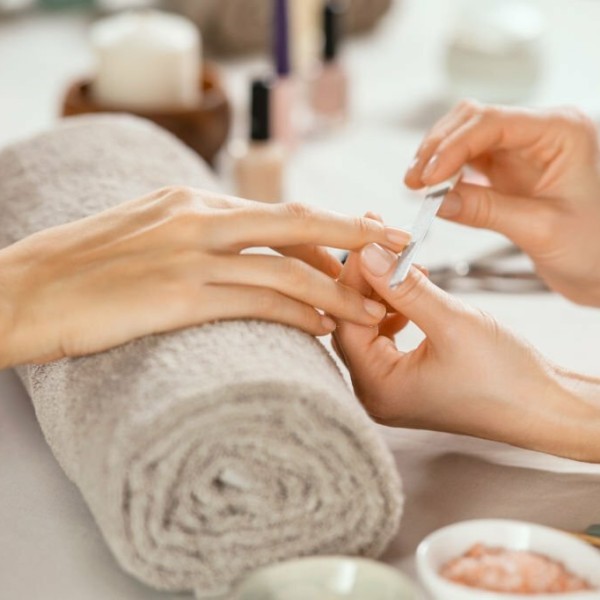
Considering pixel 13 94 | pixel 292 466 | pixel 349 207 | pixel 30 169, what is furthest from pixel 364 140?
pixel 292 466

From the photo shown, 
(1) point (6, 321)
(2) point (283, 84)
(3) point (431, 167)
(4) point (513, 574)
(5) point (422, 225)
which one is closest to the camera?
(4) point (513, 574)

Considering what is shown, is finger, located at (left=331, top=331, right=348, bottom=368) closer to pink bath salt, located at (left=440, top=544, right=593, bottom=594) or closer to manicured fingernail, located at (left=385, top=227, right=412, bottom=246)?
manicured fingernail, located at (left=385, top=227, right=412, bottom=246)

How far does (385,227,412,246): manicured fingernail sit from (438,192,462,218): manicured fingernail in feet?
0.72

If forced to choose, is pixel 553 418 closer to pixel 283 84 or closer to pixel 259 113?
pixel 259 113

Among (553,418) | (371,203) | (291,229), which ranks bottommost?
(371,203)

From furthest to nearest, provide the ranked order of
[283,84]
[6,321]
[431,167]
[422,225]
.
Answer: [283,84]
[431,167]
[422,225]
[6,321]

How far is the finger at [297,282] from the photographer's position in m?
0.65

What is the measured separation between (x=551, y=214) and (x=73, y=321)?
425 millimetres

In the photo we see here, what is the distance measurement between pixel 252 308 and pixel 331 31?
84 centimetres

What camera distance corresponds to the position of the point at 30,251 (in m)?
0.67

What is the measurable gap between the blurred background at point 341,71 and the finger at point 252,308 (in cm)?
41

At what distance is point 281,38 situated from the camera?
4.47ft

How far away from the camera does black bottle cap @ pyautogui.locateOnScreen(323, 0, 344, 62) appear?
1394 millimetres

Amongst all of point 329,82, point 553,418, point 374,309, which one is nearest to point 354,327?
point 374,309
